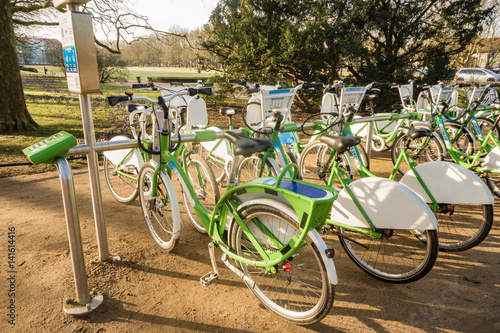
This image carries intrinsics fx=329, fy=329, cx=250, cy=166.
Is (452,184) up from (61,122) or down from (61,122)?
up

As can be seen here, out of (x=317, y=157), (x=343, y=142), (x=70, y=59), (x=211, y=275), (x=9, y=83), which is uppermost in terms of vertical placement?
(x=70, y=59)

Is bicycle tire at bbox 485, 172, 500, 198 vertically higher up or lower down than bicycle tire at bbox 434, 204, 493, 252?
higher up

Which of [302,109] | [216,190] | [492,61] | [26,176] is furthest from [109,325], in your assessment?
[492,61]

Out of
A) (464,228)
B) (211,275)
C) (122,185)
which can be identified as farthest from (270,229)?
(122,185)

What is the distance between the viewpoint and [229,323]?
2.15 m

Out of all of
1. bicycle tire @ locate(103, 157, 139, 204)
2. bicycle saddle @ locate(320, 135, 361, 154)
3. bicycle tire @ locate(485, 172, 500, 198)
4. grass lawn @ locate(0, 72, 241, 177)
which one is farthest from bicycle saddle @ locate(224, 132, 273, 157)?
grass lawn @ locate(0, 72, 241, 177)

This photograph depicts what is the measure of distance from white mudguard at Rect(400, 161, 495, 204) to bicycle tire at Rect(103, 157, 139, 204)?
2.98 metres

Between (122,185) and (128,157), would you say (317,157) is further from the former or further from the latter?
(122,185)

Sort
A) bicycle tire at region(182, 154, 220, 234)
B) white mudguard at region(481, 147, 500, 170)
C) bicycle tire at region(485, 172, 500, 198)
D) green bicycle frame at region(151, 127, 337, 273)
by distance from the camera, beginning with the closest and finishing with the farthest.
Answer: green bicycle frame at region(151, 127, 337, 273) → bicycle tire at region(182, 154, 220, 234) → white mudguard at region(481, 147, 500, 170) → bicycle tire at region(485, 172, 500, 198)

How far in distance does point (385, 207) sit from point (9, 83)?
8307mm

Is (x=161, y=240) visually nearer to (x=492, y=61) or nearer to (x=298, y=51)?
(x=298, y=51)

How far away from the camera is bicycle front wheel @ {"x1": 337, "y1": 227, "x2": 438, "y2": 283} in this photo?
2.38m

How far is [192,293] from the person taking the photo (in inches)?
96.3

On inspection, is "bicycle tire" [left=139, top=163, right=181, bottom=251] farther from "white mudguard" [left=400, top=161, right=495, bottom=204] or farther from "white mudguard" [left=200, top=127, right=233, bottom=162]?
"white mudguard" [left=400, top=161, right=495, bottom=204]
